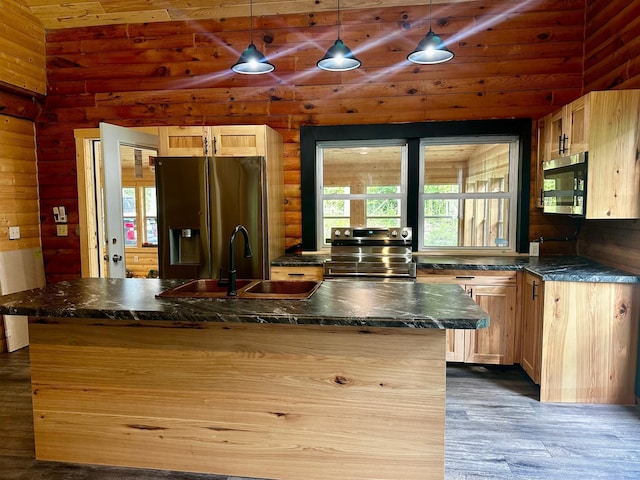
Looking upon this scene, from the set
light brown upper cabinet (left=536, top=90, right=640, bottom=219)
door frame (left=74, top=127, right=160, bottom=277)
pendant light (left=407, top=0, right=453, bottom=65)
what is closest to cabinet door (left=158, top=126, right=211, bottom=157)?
door frame (left=74, top=127, right=160, bottom=277)

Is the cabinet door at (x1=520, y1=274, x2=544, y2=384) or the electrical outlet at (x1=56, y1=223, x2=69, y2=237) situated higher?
the electrical outlet at (x1=56, y1=223, x2=69, y2=237)

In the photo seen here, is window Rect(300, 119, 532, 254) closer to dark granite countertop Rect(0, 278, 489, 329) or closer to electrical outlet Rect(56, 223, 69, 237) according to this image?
dark granite countertop Rect(0, 278, 489, 329)

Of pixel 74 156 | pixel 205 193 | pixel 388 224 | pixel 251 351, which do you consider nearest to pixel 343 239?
pixel 388 224

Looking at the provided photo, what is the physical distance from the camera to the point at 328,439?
1.97 meters

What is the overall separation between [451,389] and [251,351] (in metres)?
1.75

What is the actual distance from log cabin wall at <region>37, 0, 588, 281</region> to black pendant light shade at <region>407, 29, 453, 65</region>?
1214mm

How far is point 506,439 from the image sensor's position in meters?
2.42

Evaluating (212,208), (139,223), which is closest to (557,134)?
(212,208)

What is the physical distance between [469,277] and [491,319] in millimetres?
352

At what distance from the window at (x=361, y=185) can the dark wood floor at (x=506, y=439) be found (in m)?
1.67

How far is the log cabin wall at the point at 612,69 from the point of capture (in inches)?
113

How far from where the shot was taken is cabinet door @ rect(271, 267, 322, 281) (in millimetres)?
3561

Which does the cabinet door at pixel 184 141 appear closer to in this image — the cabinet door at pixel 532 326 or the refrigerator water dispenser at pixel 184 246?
the refrigerator water dispenser at pixel 184 246

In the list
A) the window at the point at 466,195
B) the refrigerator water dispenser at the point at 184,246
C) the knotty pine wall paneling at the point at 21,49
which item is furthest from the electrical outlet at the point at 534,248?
the knotty pine wall paneling at the point at 21,49
